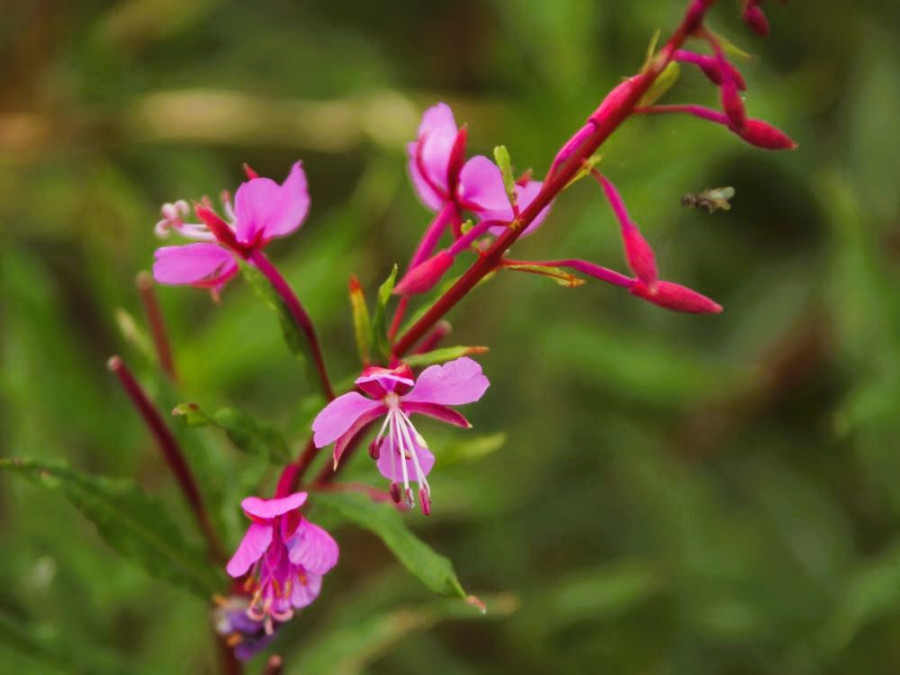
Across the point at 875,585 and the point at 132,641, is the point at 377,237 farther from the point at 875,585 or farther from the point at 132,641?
the point at 875,585

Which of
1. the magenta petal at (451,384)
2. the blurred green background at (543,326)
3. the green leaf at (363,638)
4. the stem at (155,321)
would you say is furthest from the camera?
the blurred green background at (543,326)

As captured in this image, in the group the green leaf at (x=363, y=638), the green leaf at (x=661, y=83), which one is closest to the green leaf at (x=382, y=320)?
the green leaf at (x=661, y=83)

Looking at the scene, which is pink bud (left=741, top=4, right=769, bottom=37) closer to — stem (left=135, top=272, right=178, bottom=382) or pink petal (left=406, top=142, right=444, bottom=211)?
pink petal (left=406, top=142, right=444, bottom=211)

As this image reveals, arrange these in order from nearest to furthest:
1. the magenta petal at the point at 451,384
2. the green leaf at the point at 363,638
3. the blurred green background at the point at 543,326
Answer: the magenta petal at the point at 451,384 < the green leaf at the point at 363,638 < the blurred green background at the point at 543,326

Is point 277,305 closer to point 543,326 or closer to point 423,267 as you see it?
point 423,267

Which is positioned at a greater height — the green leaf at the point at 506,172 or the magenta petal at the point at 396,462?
the green leaf at the point at 506,172

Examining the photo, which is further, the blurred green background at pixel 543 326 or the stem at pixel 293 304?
the blurred green background at pixel 543 326

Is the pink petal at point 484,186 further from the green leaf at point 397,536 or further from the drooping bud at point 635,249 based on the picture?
the green leaf at point 397,536
